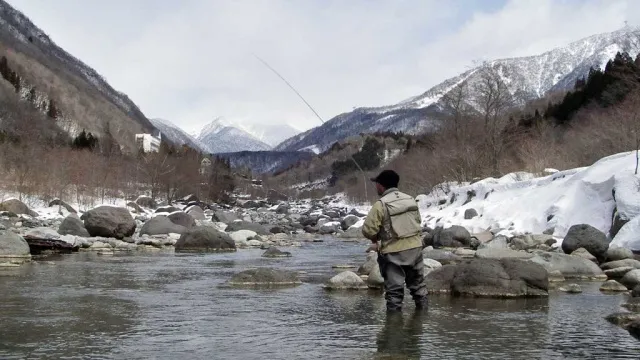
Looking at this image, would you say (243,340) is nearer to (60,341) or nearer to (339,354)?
(339,354)

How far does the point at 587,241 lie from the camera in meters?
15.3

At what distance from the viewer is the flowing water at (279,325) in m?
5.34

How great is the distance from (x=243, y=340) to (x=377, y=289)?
4.24m

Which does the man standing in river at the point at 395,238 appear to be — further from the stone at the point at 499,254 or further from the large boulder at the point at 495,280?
the stone at the point at 499,254

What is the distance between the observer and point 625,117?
31.1 meters

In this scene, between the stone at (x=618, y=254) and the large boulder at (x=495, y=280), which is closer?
the large boulder at (x=495, y=280)

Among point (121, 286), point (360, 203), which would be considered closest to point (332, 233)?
point (121, 286)

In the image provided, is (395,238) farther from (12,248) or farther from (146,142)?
(146,142)

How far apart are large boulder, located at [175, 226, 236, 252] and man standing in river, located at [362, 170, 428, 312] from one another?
14315mm

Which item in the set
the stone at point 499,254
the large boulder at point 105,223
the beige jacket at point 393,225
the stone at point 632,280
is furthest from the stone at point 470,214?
the beige jacket at point 393,225

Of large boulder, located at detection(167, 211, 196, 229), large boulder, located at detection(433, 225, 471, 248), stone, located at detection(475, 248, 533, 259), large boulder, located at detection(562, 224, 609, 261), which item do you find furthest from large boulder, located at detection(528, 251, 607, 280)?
large boulder, located at detection(167, 211, 196, 229)

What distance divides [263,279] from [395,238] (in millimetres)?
4013

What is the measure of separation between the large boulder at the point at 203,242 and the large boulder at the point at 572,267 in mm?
11609

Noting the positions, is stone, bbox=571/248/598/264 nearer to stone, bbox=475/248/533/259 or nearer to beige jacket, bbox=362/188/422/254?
stone, bbox=475/248/533/259
